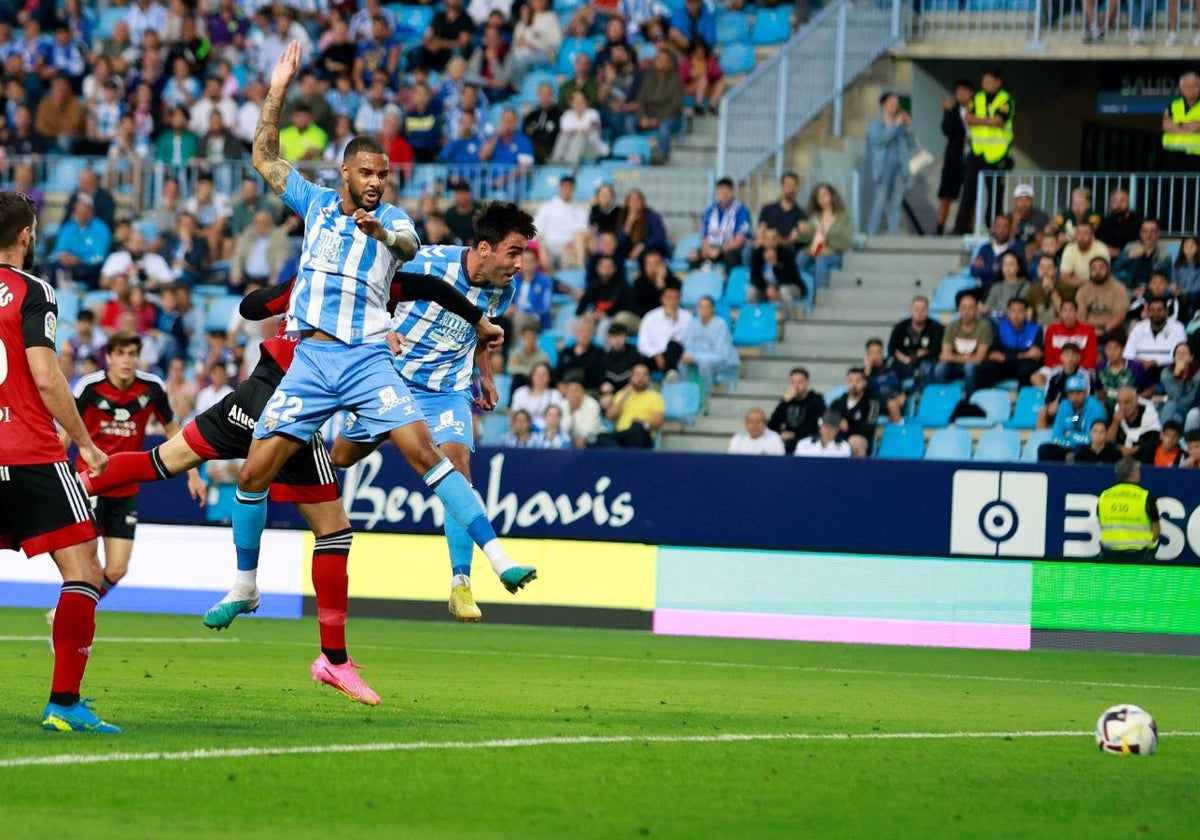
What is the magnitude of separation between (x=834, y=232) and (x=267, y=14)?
10236 millimetres

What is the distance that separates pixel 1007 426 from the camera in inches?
779

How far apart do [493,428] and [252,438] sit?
11.3m

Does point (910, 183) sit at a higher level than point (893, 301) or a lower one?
higher

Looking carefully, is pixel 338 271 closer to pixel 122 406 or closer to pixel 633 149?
pixel 122 406

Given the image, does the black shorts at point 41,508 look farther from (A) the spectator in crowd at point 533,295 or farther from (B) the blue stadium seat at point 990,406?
(A) the spectator in crowd at point 533,295

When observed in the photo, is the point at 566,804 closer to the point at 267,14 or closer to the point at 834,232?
the point at 834,232

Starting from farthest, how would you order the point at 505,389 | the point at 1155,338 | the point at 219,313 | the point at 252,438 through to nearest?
1. the point at 219,313
2. the point at 505,389
3. the point at 1155,338
4. the point at 252,438

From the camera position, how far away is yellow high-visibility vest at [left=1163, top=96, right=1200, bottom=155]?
22.0 meters

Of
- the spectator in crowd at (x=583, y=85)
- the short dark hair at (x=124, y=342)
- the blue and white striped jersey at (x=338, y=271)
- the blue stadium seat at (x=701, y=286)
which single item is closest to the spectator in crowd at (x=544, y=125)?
the spectator in crowd at (x=583, y=85)

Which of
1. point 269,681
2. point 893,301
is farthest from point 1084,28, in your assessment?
point 269,681

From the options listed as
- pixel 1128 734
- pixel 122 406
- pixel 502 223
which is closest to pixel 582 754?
pixel 1128 734

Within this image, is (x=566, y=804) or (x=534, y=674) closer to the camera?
(x=566, y=804)

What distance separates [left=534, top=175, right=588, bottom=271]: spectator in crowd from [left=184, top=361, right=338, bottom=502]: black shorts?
1323 centimetres

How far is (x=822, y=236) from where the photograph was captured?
22797 mm
